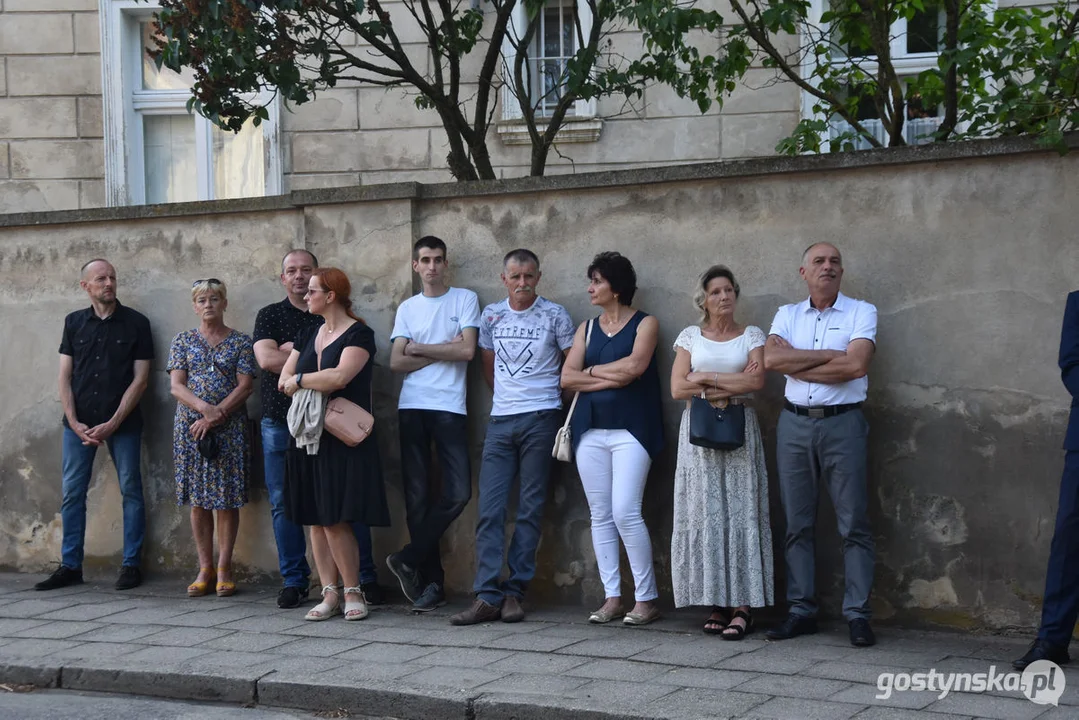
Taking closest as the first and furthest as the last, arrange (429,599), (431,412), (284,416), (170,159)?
(429,599) → (431,412) → (284,416) → (170,159)

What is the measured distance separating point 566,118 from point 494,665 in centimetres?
763

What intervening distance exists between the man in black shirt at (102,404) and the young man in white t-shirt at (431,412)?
1989mm

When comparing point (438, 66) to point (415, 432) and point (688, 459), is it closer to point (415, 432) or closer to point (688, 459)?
point (415, 432)

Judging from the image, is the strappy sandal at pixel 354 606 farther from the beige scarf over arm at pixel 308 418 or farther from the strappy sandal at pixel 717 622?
the strappy sandal at pixel 717 622

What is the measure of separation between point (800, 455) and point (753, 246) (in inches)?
50.7

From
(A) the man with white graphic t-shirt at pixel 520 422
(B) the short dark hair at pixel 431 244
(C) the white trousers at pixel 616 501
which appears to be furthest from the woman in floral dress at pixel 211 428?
(C) the white trousers at pixel 616 501

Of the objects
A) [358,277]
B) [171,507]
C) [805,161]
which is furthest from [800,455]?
[171,507]

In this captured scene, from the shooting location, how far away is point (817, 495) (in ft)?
22.7

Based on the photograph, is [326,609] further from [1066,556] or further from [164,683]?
[1066,556]

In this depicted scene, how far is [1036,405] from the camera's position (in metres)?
6.79

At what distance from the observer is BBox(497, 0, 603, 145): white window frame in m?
12.9

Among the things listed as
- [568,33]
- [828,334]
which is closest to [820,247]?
[828,334]

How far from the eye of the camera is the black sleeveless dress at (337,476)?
7.46 metres

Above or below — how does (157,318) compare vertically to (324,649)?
above
